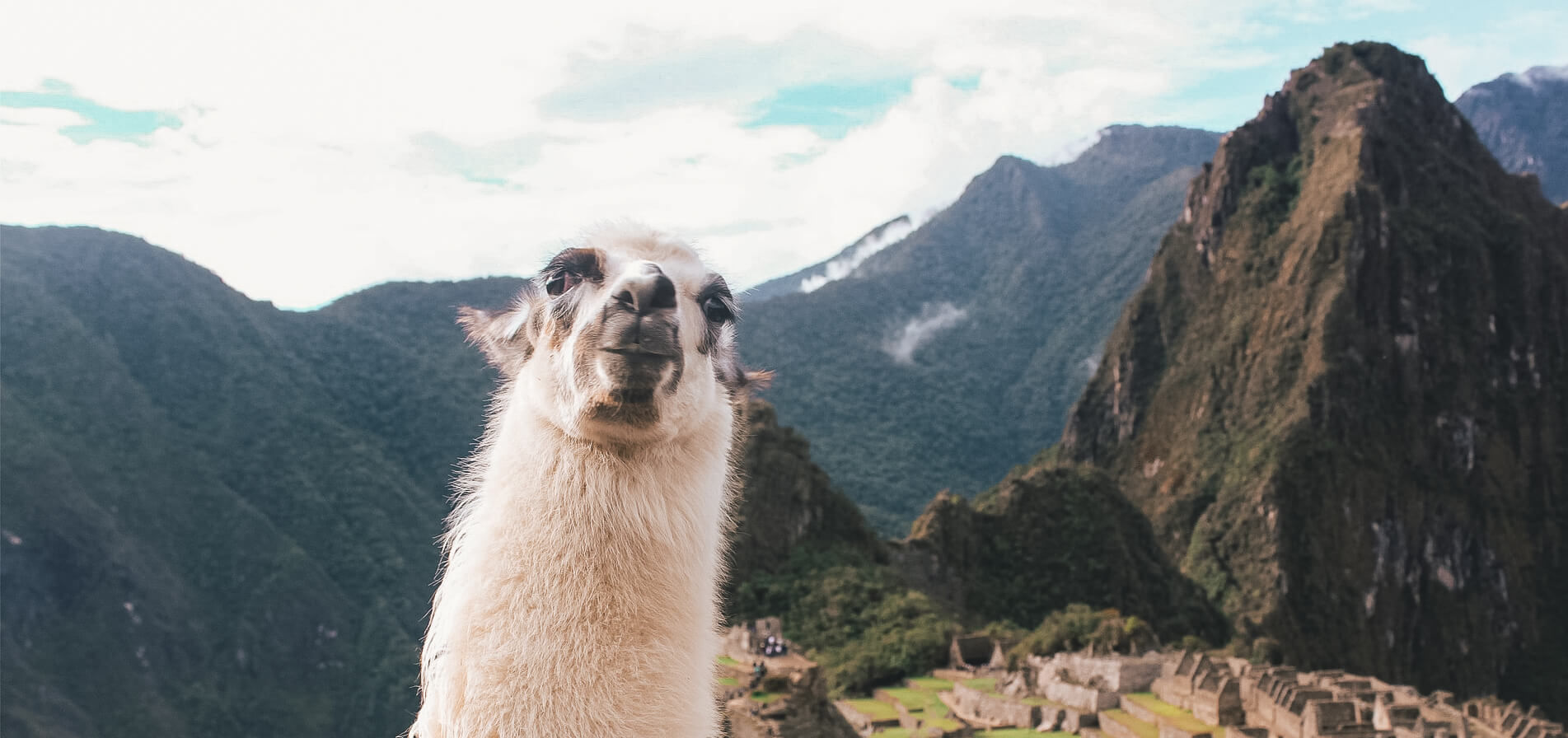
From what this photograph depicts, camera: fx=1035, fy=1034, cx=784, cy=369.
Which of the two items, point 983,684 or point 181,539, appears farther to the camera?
point 181,539

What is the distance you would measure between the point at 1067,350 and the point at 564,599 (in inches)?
5489

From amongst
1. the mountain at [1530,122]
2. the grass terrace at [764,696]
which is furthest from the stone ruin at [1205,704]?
the mountain at [1530,122]

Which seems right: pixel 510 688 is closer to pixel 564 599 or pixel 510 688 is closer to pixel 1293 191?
pixel 564 599

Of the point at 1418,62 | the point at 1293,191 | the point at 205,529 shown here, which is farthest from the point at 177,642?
the point at 1418,62

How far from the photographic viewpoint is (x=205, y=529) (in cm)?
4600

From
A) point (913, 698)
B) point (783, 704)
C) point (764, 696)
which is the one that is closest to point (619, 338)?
point (783, 704)

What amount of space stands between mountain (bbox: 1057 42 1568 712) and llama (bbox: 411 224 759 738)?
7312 centimetres

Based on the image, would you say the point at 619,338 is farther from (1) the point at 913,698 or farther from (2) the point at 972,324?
(2) the point at 972,324

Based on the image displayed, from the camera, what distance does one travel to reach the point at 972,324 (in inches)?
5723

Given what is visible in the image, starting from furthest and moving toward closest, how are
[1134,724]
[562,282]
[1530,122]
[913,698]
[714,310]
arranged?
[1530,122], [913,698], [1134,724], [714,310], [562,282]

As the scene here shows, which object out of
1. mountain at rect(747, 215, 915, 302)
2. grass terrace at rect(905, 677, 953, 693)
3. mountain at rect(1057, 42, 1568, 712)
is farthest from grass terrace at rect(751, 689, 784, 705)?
mountain at rect(747, 215, 915, 302)

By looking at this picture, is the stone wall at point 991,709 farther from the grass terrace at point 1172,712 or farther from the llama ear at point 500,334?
the llama ear at point 500,334

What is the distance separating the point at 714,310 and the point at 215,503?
51.0 m

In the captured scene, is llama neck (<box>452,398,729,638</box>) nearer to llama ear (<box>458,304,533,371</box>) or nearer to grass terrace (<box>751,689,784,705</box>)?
llama ear (<box>458,304,533,371</box>)
